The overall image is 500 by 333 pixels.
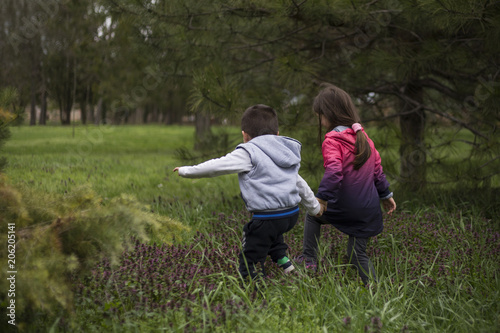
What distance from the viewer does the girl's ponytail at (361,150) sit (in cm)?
316

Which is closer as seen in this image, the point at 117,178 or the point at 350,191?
the point at 350,191

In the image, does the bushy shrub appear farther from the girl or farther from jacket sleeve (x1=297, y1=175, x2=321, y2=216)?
the girl

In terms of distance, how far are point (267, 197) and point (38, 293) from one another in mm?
1525

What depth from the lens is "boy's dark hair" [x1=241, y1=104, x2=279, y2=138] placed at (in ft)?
10.2

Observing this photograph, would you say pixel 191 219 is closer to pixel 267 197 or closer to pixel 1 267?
pixel 267 197

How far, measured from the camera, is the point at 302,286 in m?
2.97

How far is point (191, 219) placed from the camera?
482 centimetres

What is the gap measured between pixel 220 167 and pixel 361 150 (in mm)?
1010

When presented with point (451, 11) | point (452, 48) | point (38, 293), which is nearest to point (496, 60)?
point (452, 48)

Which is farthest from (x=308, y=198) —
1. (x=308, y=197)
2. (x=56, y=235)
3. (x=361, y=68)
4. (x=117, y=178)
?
(x=117, y=178)

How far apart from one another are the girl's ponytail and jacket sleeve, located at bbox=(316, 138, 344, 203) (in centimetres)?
12

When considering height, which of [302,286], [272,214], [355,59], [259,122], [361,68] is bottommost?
[302,286]

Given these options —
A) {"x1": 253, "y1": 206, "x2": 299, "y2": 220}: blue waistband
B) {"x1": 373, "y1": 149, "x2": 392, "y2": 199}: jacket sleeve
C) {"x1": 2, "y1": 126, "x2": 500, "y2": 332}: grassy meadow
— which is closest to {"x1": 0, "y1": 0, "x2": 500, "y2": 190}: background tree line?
{"x1": 2, "y1": 126, "x2": 500, "y2": 332}: grassy meadow

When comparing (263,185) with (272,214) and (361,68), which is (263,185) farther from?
(361,68)
